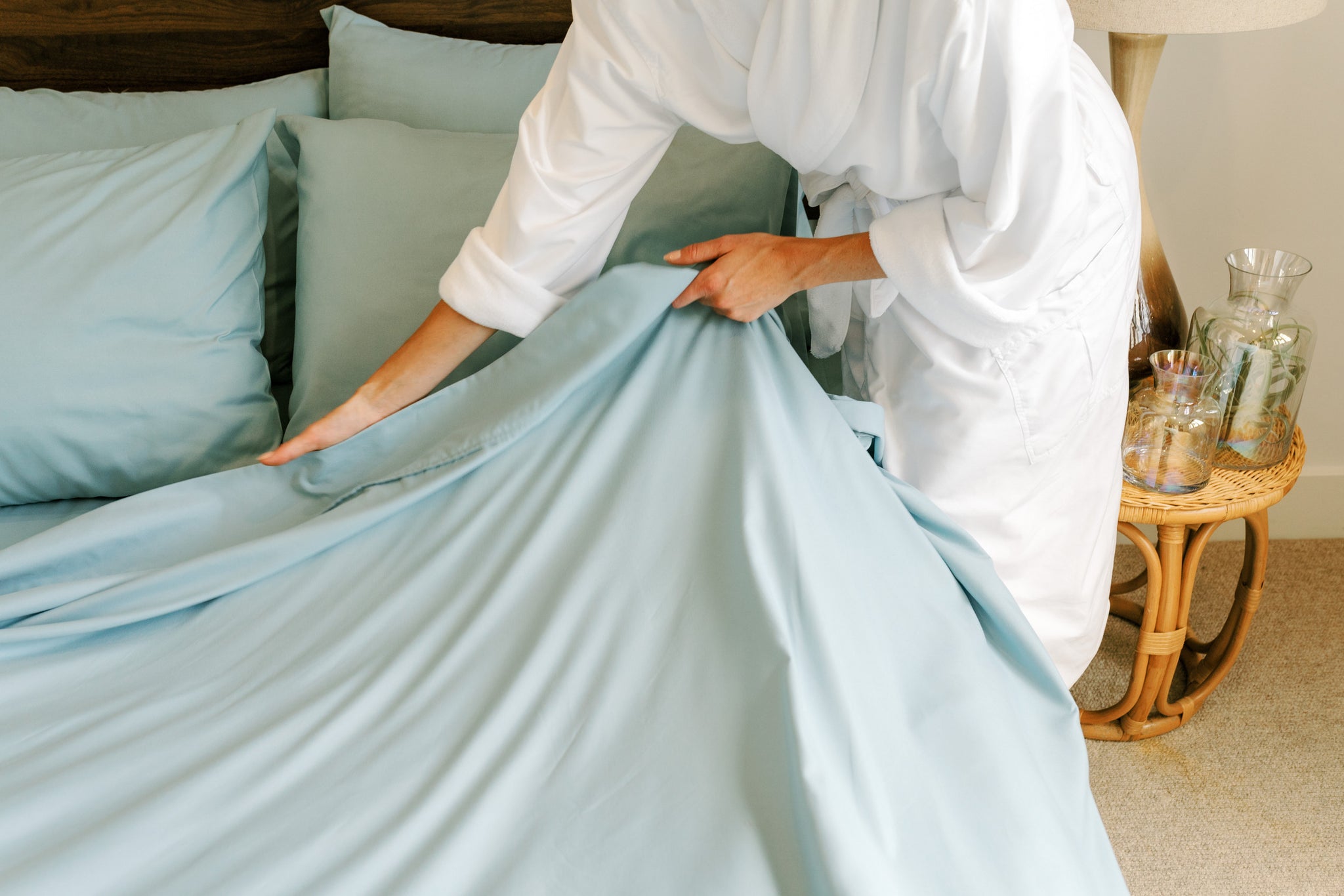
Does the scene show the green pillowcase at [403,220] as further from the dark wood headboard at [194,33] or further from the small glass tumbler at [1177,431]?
the small glass tumbler at [1177,431]

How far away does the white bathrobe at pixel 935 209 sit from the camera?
0.95 m

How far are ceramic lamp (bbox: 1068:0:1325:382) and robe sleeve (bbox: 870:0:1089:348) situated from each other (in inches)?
16.0

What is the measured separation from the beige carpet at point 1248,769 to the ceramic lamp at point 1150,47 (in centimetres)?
58

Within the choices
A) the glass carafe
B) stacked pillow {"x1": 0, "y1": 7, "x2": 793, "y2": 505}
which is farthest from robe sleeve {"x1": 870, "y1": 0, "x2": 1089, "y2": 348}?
the glass carafe

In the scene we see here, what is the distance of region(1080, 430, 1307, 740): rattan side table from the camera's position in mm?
1387

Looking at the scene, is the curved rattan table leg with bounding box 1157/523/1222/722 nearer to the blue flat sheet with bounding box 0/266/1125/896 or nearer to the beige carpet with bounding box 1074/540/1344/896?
the beige carpet with bounding box 1074/540/1344/896

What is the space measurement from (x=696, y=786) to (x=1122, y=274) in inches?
30.7

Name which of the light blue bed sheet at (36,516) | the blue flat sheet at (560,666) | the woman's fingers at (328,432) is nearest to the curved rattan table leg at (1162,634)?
the blue flat sheet at (560,666)

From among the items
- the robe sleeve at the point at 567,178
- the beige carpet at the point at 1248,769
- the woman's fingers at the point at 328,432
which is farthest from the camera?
the beige carpet at the point at 1248,769

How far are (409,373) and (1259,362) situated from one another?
1.14m

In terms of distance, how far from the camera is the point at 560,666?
894 millimetres

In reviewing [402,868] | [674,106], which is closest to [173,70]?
[674,106]

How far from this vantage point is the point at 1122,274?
1184 mm

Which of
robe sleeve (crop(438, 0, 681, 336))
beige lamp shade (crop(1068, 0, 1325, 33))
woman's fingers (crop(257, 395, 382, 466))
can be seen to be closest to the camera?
robe sleeve (crop(438, 0, 681, 336))
